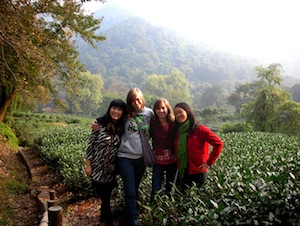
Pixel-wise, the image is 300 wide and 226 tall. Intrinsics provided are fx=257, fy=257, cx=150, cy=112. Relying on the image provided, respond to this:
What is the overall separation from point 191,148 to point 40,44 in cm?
771

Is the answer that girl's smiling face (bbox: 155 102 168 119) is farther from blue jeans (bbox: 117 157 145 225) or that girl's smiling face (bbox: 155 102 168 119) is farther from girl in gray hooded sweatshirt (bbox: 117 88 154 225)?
blue jeans (bbox: 117 157 145 225)

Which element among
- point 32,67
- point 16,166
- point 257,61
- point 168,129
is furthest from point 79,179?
point 257,61

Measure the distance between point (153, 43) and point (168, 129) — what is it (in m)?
121

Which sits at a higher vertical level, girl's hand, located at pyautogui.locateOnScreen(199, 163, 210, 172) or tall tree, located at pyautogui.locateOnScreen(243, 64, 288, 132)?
girl's hand, located at pyautogui.locateOnScreen(199, 163, 210, 172)

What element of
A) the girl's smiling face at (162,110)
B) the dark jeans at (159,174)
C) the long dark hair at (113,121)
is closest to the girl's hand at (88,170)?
the long dark hair at (113,121)

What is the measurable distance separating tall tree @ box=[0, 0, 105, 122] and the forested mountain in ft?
192

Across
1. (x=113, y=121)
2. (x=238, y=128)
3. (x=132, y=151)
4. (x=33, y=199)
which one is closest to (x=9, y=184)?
(x=33, y=199)

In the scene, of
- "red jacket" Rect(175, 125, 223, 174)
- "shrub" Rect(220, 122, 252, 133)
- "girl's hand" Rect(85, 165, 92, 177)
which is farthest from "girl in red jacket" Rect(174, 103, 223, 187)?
"shrub" Rect(220, 122, 252, 133)

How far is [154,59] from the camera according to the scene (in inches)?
4220

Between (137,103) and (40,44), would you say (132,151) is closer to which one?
(137,103)

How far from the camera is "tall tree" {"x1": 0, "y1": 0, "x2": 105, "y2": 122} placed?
5106mm

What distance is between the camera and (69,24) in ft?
32.1

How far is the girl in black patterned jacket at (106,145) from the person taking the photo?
9.85 ft

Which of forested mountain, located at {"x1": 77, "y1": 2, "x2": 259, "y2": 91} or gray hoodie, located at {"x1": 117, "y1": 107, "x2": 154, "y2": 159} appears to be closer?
gray hoodie, located at {"x1": 117, "y1": 107, "x2": 154, "y2": 159}
